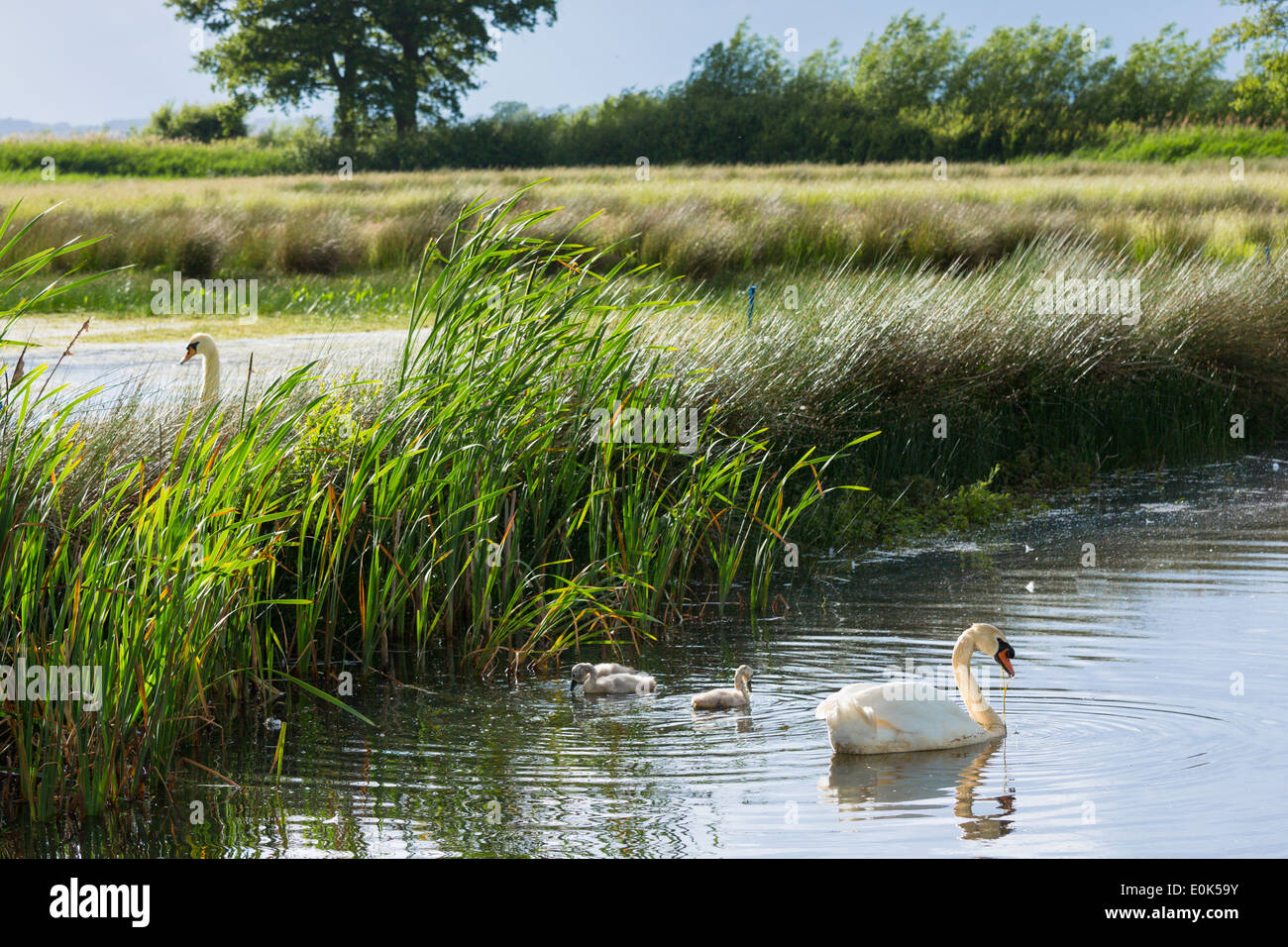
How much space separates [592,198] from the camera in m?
24.1

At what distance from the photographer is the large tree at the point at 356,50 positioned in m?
50.9

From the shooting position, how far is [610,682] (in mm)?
6008

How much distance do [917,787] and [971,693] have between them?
23.2 inches

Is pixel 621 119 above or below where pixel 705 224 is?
above

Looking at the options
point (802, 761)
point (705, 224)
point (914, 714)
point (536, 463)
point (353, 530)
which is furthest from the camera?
point (705, 224)

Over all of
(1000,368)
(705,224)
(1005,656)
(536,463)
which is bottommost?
(1005,656)

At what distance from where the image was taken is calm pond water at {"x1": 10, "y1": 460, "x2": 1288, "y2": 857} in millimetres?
4488

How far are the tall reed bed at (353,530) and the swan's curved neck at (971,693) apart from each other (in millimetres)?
1725

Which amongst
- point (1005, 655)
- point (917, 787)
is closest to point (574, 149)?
point (1005, 655)

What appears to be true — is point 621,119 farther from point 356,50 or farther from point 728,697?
point 728,697

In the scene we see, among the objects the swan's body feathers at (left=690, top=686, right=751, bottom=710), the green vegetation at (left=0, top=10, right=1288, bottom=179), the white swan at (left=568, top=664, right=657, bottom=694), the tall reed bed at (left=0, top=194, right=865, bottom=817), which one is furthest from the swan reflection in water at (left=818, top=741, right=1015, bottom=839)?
the green vegetation at (left=0, top=10, right=1288, bottom=179)

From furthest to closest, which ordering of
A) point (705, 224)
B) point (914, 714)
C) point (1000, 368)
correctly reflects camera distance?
point (705, 224), point (1000, 368), point (914, 714)

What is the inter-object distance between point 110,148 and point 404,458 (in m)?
48.7

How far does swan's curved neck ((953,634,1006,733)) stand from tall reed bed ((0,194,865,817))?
5.66ft
